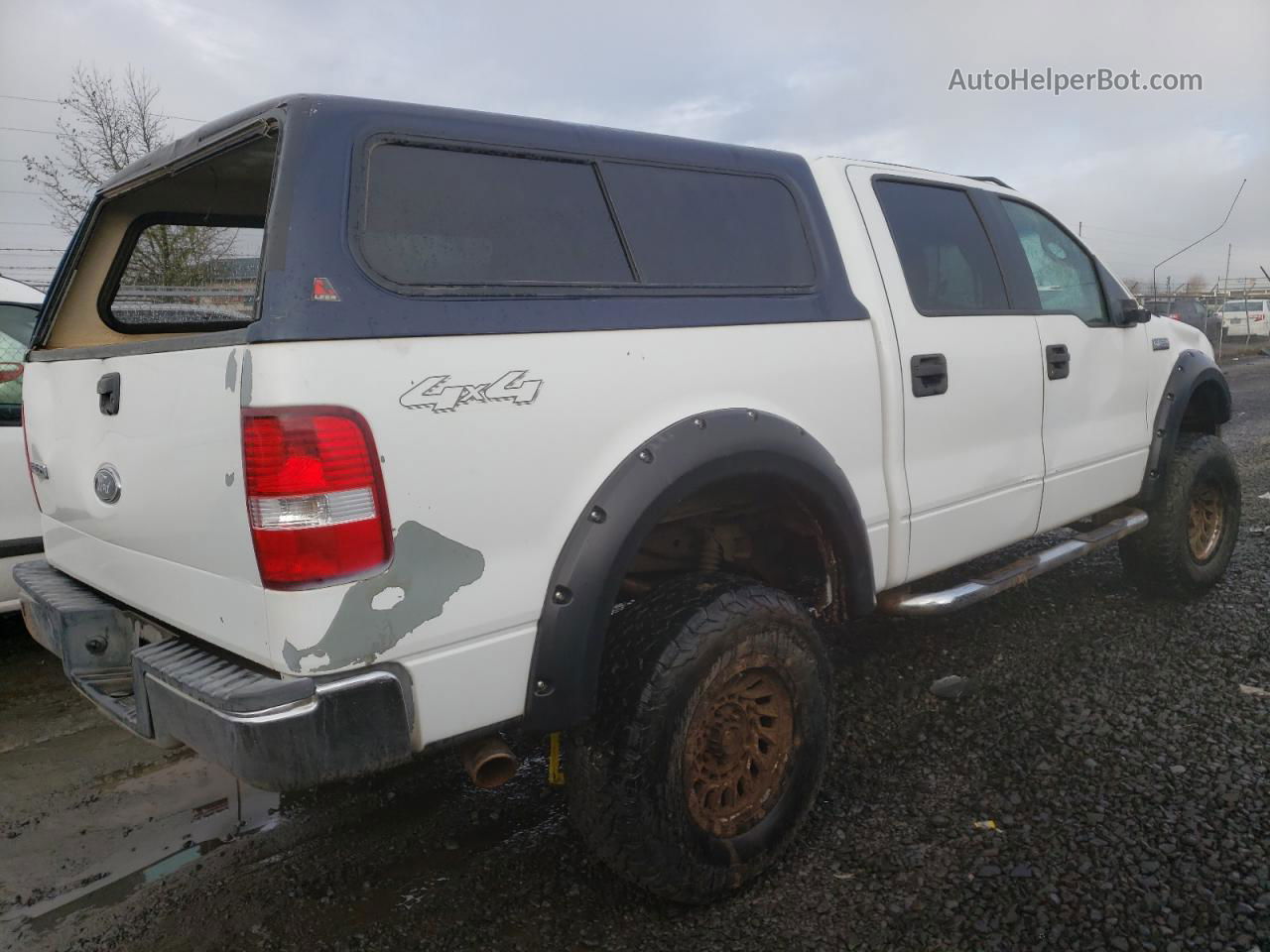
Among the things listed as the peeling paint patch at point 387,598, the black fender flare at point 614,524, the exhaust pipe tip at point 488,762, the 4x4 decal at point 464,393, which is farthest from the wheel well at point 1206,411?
the peeling paint patch at point 387,598

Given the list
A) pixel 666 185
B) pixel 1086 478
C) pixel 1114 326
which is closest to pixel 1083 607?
pixel 1086 478

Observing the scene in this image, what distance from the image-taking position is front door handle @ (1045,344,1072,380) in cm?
354

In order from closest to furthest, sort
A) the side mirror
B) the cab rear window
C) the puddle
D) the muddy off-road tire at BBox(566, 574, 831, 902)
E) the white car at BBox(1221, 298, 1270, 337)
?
1. the cab rear window
2. the muddy off-road tire at BBox(566, 574, 831, 902)
3. the puddle
4. the side mirror
5. the white car at BBox(1221, 298, 1270, 337)

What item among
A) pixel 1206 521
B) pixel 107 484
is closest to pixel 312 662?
pixel 107 484

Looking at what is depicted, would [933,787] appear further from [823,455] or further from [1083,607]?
[1083,607]

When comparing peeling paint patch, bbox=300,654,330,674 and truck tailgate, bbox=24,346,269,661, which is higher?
truck tailgate, bbox=24,346,269,661

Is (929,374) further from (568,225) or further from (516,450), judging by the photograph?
(516,450)

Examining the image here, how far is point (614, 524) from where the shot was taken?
2105 mm

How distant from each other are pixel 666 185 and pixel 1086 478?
2.35m

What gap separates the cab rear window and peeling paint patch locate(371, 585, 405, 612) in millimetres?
617

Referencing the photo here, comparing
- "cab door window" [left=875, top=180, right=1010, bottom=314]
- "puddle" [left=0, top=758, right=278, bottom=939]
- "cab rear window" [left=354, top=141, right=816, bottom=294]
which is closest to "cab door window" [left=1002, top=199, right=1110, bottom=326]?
"cab door window" [left=875, top=180, right=1010, bottom=314]

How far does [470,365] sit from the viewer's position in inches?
76.0

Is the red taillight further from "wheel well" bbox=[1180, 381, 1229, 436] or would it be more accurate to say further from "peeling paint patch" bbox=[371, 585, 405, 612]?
"wheel well" bbox=[1180, 381, 1229, 436]

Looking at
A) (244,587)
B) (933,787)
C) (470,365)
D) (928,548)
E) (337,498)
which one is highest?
(470,365)
